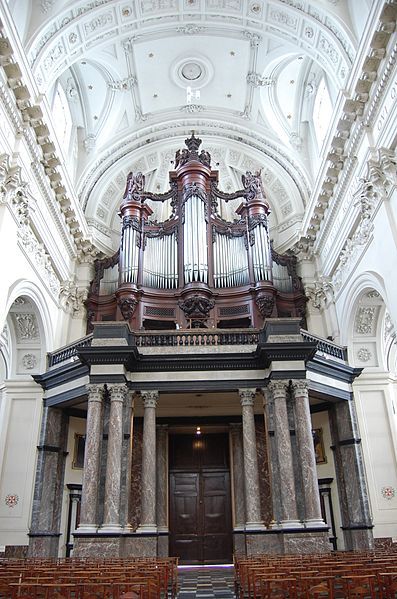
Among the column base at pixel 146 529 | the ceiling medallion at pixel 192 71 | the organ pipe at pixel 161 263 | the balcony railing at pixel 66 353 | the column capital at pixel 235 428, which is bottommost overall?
the column base at pixel 146 529

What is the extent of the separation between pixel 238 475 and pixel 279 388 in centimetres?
404

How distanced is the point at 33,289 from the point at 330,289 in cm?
897

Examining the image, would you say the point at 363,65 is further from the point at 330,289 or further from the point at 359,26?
the point at 330,289

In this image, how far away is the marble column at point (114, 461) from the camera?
10.5 metres

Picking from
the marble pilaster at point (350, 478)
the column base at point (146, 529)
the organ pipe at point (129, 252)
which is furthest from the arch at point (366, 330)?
the column base at point (146, 529)

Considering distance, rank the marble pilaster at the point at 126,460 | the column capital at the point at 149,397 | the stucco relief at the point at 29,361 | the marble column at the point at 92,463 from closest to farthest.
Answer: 1. the marble column at the point at 92,463
2. the marble pilaster at the point at 126,460
3. the column capital at the point at 149,397
4. the stucco relief at the point at 29,361

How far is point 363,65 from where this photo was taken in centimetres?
1137

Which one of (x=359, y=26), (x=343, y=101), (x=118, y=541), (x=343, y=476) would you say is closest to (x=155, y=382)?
(x=118, y=541)

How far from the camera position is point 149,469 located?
11289 mm

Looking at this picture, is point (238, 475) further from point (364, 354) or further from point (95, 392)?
point (95, 392)

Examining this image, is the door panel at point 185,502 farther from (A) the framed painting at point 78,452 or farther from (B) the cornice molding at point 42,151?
(B) the cornice molding at point 42,151

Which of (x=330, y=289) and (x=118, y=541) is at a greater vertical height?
(x=330, y=289)

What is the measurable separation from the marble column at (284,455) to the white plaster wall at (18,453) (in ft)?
21.6

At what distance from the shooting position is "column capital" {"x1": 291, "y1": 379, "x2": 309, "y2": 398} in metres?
11.6
